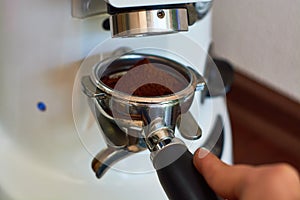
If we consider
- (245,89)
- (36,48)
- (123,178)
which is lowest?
(245,89)

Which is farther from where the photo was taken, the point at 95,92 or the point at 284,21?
the point at 284,21

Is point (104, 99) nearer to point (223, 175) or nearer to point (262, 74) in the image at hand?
point (223, 175)

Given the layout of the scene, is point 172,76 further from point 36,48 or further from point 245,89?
point 245,89

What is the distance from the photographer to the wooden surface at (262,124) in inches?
25.6

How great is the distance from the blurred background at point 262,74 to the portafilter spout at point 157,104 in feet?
0.74

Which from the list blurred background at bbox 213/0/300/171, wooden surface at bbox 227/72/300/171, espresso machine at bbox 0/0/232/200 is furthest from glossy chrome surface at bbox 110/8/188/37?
wooden surface at bbox 227/72/300/171

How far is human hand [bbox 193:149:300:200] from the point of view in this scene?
0.22 m

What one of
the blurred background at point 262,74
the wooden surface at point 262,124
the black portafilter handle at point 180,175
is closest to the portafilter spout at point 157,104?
the black portafilter handle at point 180,175

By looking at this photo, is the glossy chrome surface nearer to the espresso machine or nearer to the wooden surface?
the espresso machine

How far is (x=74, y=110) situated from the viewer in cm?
34

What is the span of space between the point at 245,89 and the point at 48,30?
42 cm

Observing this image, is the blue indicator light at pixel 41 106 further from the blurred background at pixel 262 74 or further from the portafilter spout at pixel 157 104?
the blurred background at pixel 262 74

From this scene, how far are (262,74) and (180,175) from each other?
15.1 inches

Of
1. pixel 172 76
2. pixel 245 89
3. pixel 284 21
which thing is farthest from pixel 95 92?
pixel 245 89
